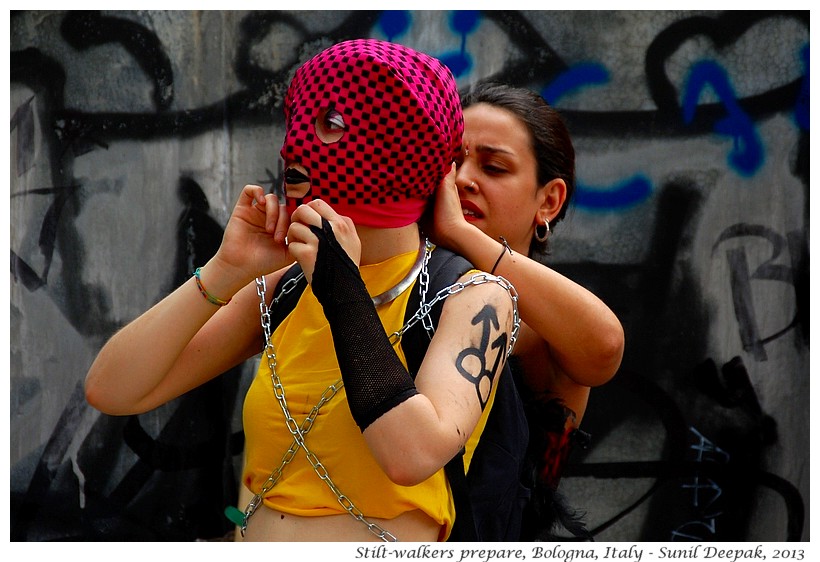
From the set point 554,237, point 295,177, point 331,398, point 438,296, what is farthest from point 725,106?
point 331,398

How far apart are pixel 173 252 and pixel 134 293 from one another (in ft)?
0.82

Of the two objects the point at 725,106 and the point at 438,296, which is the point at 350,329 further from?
the point at 725,106

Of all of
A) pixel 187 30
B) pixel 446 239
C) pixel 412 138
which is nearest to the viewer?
pixel 412 138

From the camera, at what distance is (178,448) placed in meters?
4.29

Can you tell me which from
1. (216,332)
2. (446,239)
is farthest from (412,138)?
(216,332)

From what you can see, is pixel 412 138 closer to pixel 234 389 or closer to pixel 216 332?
pixel 216 332

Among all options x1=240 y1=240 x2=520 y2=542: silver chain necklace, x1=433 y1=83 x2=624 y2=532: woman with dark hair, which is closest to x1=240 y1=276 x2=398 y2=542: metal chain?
x1=240 y1=240 x2=520 y2=542: silver chain necklace

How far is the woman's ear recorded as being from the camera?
2898mm

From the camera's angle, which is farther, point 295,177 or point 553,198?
point 553,198

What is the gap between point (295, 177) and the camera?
84.9 inches

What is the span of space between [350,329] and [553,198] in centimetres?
117

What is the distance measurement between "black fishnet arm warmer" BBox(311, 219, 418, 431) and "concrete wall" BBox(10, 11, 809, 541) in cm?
233

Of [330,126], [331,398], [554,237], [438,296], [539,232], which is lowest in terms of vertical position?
[554,237]

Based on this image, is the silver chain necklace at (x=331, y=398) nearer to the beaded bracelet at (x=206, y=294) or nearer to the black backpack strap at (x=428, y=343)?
the black backpack strap at (x=428, y=343)
